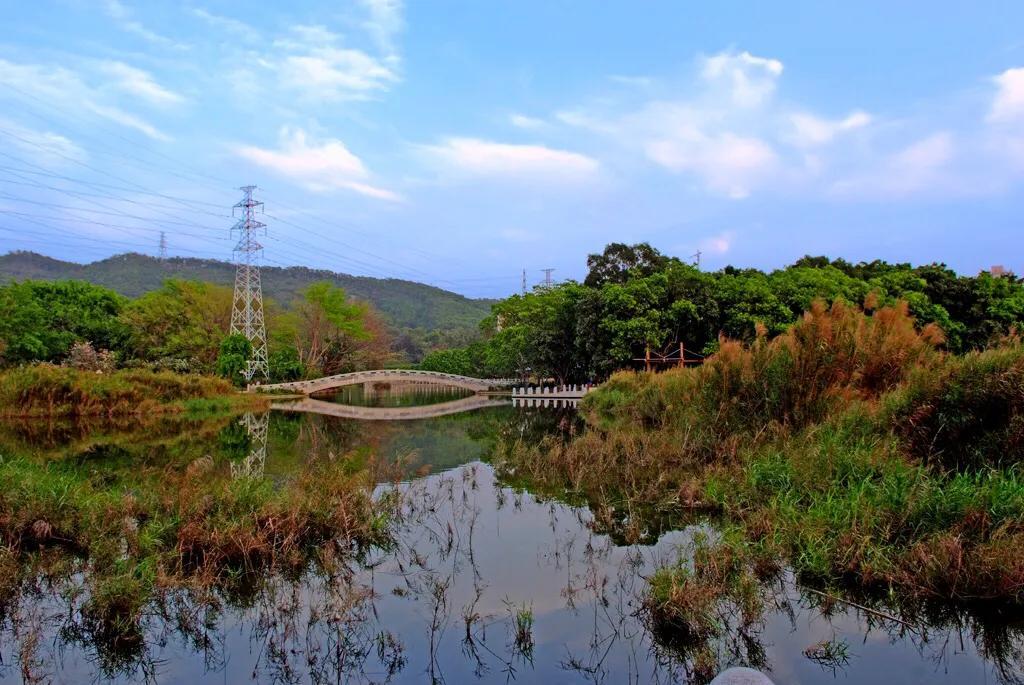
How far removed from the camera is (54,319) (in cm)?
3469

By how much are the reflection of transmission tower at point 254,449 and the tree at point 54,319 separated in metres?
11.6

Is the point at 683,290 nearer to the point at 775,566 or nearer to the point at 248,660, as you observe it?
the point at 775,566

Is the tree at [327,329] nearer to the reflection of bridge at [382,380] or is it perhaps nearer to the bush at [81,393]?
the reflection of bridge at [382,380]

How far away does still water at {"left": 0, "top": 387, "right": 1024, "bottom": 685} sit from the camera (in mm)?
4285

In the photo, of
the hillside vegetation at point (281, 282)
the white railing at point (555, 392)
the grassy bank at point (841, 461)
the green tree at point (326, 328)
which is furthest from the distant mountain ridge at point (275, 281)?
the grassy bank at point (841, 461)

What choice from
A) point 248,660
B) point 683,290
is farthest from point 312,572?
point 683,290

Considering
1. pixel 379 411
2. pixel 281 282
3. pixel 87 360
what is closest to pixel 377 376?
pixel 379 411

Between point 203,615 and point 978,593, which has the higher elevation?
point 978,593

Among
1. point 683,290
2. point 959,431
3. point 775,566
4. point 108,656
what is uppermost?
point 683,290

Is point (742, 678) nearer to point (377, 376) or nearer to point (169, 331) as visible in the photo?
point (377, 376)

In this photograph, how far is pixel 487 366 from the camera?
50.4m

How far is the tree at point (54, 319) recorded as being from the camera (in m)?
30.7

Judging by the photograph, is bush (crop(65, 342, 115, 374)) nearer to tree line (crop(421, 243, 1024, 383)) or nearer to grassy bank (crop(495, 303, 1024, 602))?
tree line (crop(421, 243, 1024, 383))

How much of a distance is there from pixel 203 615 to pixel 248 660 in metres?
0.85
